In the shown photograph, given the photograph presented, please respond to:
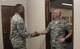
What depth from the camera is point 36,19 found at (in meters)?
4.26

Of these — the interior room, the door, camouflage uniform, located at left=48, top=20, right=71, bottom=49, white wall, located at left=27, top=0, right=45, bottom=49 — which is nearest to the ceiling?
the interior room

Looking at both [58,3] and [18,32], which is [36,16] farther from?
[18,32]

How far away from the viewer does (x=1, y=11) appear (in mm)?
4527

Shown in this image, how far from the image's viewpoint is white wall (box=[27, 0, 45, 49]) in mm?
4008

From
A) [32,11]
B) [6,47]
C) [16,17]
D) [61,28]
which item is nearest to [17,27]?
[16,17]

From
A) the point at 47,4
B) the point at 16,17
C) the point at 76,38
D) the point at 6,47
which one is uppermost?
the point at 47,4

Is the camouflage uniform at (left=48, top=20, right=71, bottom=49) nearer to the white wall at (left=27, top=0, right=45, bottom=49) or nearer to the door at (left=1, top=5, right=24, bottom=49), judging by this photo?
the white wall at (left=27, top=0, right=45, bottom=49)

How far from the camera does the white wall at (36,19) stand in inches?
158

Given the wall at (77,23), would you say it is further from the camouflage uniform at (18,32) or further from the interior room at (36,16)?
the camouflage uniform at (18,32)

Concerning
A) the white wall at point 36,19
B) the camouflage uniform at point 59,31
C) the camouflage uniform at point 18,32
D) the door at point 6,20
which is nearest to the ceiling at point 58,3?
the white wall at point 36,19

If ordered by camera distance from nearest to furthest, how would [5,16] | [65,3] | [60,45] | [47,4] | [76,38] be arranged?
[76,38]
[60,45]
[47,4]
[65,3]
[5,16]

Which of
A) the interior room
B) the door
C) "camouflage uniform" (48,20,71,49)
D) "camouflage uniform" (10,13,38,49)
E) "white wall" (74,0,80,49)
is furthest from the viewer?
the door

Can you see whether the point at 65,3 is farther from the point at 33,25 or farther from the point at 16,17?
the point at 16,17

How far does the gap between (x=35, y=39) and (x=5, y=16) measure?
3.53 feet
